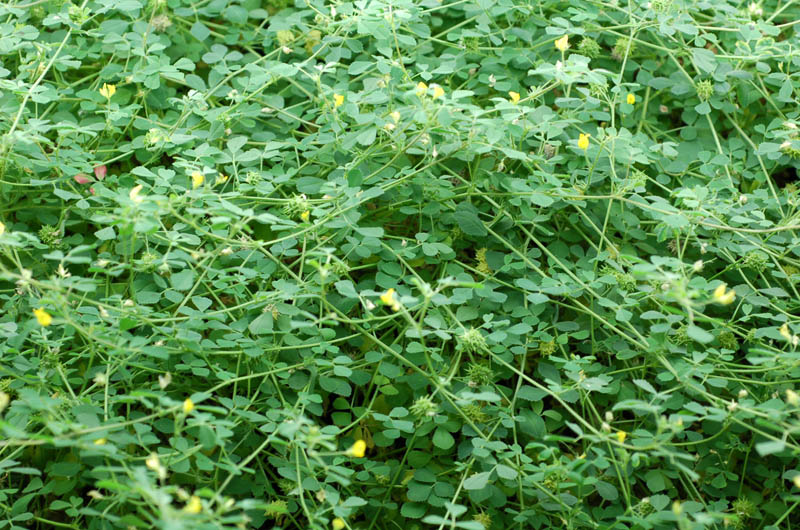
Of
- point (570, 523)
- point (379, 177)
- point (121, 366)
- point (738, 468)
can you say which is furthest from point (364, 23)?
point (738, 468)

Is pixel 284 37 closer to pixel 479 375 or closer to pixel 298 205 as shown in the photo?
pixel 298 205

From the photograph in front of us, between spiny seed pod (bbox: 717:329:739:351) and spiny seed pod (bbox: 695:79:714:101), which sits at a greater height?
spiny seed pod (bbox: 695:79:714:101)

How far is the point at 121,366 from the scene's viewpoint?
158cm

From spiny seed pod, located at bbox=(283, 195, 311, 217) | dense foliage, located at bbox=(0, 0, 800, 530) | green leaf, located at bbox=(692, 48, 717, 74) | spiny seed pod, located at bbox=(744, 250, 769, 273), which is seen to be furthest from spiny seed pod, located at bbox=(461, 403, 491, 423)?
green leaf, located at bbox=(692, 48, 717, 74)

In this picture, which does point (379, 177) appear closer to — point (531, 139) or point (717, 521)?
point (531, 139)

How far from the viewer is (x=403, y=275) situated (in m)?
1.81

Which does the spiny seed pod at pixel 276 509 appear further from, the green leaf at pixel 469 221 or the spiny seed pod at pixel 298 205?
the green leaf at pixel 469 221

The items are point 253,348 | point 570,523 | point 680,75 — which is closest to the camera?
point 570,523

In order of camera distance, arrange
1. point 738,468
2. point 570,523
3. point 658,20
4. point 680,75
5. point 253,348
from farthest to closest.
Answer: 1. point 680,75
2. point 658,20
3. point 738,468
4. point 253,348
5. point 570,523

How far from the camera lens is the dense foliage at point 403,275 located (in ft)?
5.08

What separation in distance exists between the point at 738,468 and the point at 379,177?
108 cm

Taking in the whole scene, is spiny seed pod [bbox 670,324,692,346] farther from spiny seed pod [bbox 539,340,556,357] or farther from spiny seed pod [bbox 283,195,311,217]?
spiny seed pod [bbox 283,195,311,217]

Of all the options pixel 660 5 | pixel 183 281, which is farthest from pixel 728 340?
pixel 183 281

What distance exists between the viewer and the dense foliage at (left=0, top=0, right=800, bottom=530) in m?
1.55
